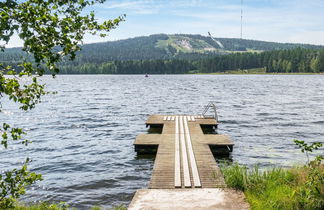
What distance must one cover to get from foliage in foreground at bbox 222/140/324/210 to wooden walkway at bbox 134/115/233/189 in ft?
2.39

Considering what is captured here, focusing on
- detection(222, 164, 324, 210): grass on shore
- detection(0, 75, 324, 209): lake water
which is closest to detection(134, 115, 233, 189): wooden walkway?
detection(222, 164, 324, 210): grass on shore

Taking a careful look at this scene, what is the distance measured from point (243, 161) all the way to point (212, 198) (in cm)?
882

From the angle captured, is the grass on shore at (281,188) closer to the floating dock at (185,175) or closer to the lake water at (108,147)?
the floating dock at (185,175)

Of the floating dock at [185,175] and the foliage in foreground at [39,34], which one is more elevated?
the foliage in foreground at [39,34]

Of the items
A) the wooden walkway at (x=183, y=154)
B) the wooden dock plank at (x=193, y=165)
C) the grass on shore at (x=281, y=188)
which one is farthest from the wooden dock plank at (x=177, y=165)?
the grass on shore at (x=281, y=188)

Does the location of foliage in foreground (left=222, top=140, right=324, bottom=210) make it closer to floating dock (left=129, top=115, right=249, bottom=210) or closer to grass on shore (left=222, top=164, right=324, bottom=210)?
grass on shore (left=222, top=164, right=324, bottom=210)

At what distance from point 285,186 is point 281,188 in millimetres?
287

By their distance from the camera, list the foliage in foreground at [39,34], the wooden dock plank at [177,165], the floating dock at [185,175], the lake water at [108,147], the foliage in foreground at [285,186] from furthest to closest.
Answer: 1. the lake water at [108,147]
2. the wooden dock plank at [177,165]
3. the floating dock at [185,175]
4. the foliage in foreground at [285,186]
5. the foliage in foreground at [39,34]

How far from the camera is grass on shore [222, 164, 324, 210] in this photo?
7520mm

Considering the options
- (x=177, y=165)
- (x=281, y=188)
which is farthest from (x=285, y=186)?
(x=177, y=165)

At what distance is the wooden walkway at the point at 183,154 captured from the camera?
431 inches

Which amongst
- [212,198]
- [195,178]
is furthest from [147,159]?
[212,198]

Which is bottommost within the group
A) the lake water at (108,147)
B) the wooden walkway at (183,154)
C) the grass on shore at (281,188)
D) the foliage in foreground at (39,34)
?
the lake water at (108,147)

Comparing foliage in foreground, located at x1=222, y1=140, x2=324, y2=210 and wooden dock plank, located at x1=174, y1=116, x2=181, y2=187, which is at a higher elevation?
foliage in foreground, located at x1=222, y1=140, x2=324, y2=210
